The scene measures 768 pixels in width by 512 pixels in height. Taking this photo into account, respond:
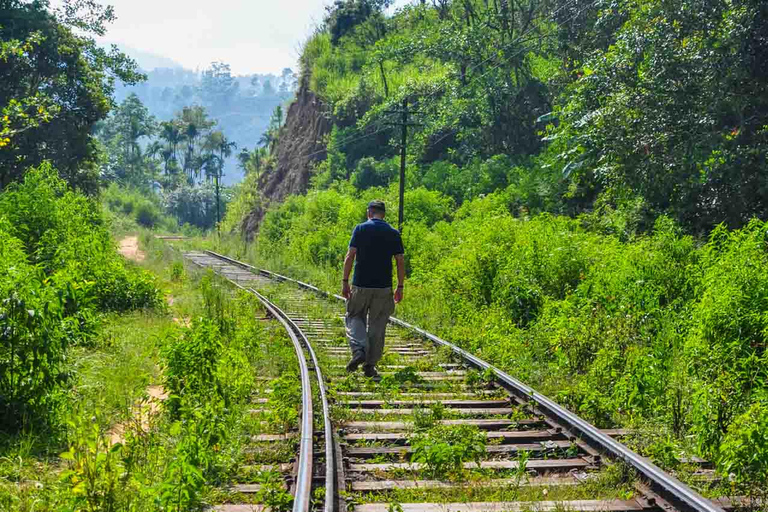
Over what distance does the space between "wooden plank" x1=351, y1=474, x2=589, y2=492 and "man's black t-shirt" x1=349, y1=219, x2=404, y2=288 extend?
346 cm

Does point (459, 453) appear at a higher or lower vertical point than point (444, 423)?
higher

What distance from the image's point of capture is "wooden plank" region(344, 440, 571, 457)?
5.05 meters

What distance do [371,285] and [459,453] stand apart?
324cm

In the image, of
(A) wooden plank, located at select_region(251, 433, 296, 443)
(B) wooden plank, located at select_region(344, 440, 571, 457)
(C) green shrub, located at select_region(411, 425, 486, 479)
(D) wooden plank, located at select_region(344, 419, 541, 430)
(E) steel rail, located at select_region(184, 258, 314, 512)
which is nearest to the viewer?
(E) steel rail, located at select_region(184, 258, 314, 512)

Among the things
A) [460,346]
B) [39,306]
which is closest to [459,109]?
[460,346]

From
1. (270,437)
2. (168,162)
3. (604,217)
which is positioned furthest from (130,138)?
(270,437)

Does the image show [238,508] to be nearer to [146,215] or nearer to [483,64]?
[483,64]

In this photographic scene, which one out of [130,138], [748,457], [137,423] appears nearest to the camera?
[748,457]

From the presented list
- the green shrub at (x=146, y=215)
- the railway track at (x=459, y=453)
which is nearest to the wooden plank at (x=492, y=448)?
the railway track at (x=459, y=453)

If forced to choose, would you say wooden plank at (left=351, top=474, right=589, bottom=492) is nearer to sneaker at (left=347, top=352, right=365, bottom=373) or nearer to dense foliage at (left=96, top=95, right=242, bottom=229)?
sneaker at (left=347, top=352, right=365, bottom=373)

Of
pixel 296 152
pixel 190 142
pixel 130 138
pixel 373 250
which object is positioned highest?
pixel 190 142

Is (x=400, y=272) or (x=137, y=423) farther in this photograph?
(x=400, y=272)

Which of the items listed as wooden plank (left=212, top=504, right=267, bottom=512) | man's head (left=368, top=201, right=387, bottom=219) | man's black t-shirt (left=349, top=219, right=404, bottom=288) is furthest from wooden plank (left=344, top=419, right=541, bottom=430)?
man's head (left=368, top=201, right=387, bottom=219)

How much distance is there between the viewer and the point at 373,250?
767 cm
